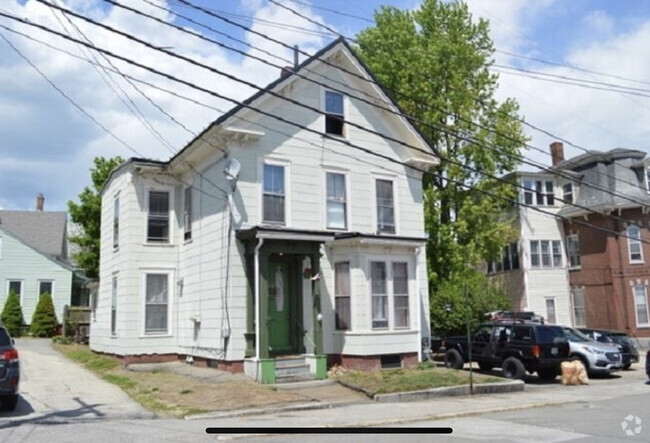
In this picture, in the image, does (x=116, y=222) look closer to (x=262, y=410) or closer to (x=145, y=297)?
(x=145, y=297)

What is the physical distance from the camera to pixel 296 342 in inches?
704

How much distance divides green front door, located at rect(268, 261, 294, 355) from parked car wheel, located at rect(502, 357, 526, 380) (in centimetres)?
674

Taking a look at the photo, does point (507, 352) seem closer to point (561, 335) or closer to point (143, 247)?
point (561, 335)

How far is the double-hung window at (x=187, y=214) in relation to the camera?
2056 centimetres

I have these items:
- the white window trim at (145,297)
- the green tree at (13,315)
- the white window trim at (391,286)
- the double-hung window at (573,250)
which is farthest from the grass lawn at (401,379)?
the green tree at (13,315)

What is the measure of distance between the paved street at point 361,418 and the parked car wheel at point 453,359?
4.02 meters

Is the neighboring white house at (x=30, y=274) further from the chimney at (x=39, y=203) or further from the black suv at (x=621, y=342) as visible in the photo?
the black suv at (x=621, y=342)

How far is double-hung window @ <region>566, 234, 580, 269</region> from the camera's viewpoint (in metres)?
37.3

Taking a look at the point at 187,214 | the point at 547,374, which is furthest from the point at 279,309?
the point at 547,374

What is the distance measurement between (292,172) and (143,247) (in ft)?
19.5

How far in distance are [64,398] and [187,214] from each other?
822 centimetres

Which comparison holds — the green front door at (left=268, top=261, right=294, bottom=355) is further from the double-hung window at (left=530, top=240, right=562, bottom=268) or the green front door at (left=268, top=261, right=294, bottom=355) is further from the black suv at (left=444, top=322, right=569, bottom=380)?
the double-hung window at (left=530, top=240, right=562, bottom=268)

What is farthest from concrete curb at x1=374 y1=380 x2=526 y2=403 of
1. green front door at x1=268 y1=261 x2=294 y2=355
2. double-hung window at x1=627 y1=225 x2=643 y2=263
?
double-hung window at x1=627 y1=225 x2=643 y2=263

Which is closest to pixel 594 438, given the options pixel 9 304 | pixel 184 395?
pixel 184 395
